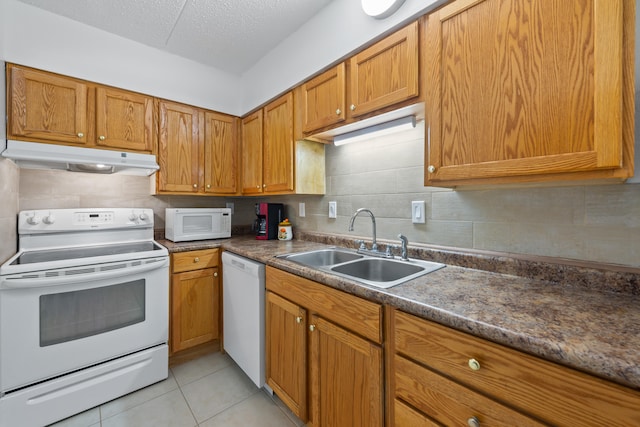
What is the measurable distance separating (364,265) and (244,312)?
2.82 feet

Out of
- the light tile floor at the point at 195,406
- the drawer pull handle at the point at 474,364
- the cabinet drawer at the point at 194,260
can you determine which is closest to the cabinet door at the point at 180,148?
the cabinet drawer at the point at 194,260

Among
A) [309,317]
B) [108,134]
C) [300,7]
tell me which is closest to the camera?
[309,317]

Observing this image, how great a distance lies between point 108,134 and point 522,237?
8.80 feet

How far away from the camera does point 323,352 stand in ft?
4.00

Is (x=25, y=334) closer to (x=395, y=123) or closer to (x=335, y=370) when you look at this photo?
(x=335, y=370)

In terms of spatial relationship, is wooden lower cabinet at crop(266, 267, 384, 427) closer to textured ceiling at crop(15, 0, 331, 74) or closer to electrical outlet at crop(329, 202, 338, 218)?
electrical outlet at crop(329, 202, 338, 218)

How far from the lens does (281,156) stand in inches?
81.5

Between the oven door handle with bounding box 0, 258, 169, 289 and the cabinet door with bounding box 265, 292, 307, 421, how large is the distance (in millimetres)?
863

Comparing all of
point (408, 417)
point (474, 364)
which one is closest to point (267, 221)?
point (408, 417)

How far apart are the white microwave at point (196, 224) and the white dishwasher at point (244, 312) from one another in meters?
0.45

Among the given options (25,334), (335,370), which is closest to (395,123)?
(335,370)

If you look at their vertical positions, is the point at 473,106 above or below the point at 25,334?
above

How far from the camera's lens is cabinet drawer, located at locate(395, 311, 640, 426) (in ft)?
1.80

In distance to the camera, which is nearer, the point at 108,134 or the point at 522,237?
the point at 522,237
